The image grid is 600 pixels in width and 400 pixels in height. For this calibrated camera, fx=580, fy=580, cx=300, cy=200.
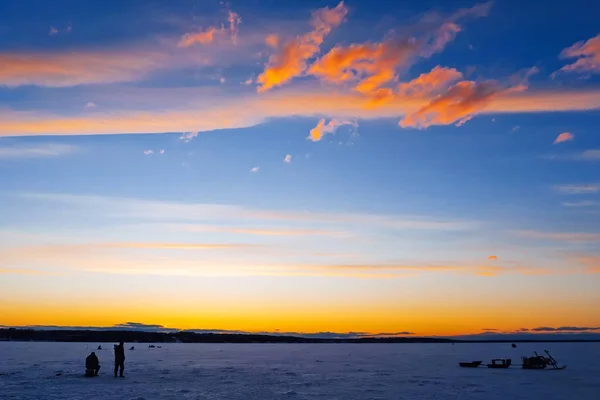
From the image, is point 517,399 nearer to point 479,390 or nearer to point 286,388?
point 479,390

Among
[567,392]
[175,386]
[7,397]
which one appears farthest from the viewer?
[567,392]

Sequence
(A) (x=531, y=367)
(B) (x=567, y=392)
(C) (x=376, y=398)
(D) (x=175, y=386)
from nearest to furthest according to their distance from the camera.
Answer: (C) (x=376, y=398)
(D) (x=175, y=386)
(B) (x=567, y=392)
(A) (x=531, y=367)

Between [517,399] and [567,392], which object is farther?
[567,392]

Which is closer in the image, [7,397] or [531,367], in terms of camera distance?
[7,397]

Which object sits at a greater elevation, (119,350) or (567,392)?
(119,350)

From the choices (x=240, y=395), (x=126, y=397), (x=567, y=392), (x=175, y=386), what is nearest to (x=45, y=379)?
(x=175, y=386)

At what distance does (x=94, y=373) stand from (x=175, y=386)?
9.66m

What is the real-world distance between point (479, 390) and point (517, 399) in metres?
5.49

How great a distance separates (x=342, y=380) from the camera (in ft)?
170

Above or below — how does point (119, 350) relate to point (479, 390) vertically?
above

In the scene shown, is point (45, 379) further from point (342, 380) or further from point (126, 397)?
point (342, 380)

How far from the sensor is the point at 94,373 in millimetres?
48000

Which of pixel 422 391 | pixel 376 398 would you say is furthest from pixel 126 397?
pixel 422 391

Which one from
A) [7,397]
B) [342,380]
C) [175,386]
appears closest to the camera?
[7,397]
